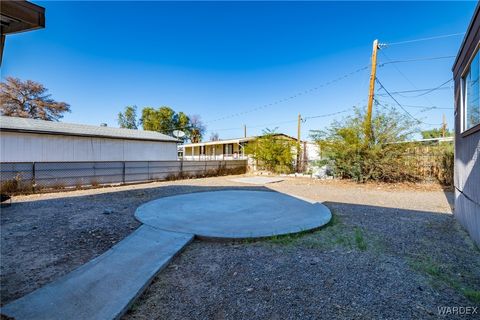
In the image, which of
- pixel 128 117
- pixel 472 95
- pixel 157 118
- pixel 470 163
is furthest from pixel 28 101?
pixel 470 163

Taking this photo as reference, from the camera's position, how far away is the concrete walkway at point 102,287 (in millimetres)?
1727

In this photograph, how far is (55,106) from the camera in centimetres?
2450

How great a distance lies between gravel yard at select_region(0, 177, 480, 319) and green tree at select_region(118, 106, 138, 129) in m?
34.3

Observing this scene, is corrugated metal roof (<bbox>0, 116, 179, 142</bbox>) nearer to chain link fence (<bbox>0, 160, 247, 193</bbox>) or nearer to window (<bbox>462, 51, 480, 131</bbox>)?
chain link fence (<bbox>0, 160, 247, 193</bbox>)

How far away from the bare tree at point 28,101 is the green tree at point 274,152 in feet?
77.0

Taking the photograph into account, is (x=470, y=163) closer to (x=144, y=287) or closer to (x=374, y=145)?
(x=144, y=287)

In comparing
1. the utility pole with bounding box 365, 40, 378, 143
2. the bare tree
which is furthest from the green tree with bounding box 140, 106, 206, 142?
the utility pole with bounding box 365, 40, 378, 143

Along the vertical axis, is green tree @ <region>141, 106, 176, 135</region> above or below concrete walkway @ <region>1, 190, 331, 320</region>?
above

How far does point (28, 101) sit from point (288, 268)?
3054cm

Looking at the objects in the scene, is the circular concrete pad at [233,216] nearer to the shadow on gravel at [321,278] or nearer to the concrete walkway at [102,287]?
the shadow on gravel at [321,278]

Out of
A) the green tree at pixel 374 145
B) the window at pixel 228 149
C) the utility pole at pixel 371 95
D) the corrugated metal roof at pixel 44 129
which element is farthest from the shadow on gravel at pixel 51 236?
the window at pixel 228 149

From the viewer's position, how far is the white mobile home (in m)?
10.4

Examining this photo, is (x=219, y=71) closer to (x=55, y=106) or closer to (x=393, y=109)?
(x=393, y=109)

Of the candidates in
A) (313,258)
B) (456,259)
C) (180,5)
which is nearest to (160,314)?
(313,258)
